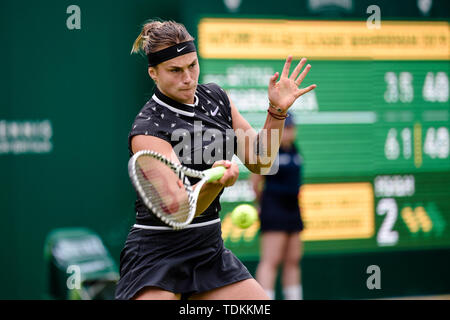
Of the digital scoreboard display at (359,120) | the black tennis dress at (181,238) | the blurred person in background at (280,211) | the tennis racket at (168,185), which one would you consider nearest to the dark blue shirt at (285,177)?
the blurred person in background at (280,211)

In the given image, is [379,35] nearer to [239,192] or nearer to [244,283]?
[239,192]

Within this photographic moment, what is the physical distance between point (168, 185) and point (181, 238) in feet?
1.11

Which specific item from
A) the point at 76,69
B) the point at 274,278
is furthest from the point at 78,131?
the point at 274,278

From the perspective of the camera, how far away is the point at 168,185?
9.14 ft

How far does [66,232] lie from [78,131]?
84 centimetres

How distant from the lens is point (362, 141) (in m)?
6.23

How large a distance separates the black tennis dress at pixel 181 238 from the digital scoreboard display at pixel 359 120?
2.76m

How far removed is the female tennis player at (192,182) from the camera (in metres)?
2.96

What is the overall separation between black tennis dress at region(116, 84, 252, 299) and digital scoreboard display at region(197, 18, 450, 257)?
2756 mm

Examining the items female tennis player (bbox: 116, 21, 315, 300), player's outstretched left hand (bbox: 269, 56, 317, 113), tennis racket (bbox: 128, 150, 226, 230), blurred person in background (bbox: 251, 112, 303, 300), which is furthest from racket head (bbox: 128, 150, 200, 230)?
blurred person in background (bbox: 251, 112, 303, 300)

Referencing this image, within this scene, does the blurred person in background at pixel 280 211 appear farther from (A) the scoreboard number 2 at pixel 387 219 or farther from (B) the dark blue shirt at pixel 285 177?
(A) the scoreboard number 2 at pixel 387 219

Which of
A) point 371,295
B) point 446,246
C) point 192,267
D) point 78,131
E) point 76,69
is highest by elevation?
point 76,69

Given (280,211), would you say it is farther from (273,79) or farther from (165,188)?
(165,188)

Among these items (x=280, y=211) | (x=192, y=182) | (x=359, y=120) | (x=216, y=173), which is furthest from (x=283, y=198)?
(x=216, y=173)
